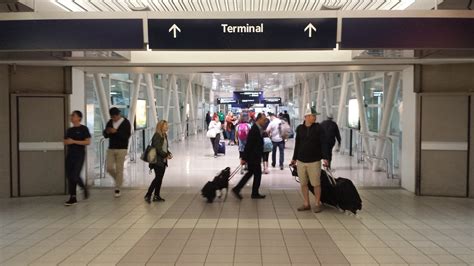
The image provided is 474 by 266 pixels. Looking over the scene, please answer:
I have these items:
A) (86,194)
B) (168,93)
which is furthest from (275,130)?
(168,93)

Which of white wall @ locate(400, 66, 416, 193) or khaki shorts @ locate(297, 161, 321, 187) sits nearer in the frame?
khaki shorts @ locate(297, 161, 321, 187)

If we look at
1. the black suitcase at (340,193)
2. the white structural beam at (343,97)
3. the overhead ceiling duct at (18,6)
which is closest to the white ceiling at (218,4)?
the overhead ceiling duct at (18,6)

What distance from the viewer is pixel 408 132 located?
354 inches

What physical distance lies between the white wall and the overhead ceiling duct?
653 cm

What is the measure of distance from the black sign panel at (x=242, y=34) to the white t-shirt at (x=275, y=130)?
6.56m

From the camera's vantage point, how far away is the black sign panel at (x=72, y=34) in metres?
5.64

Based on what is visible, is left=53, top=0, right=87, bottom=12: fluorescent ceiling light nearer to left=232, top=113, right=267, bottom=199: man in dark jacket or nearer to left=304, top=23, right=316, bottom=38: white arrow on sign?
left=304, top=23, right=316, bottom=38: white arrow on sign

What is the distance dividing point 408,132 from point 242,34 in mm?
4734

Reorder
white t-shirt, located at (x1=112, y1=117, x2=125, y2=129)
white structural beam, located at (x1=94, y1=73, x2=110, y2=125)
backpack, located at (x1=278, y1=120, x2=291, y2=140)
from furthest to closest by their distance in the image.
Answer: backpack, located at (x1=278, y1=120, x2=291, y2=140)
white structural beam, located at (x1=94, y1=73, x2=110, y2=125)
white t-shirt, located at (x1=112, y1=117, x2=125, y2=129)

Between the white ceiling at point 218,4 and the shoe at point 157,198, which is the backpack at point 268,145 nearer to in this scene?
the shoe at point 157,198

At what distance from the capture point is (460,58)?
7.71 metres

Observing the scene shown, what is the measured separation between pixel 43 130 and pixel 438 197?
735 centimetres

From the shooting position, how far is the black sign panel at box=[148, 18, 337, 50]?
18.7 feet

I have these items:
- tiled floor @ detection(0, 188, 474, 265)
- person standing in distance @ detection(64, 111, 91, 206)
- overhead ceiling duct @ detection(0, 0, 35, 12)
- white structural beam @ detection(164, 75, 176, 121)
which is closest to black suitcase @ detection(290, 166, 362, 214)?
tiled floor @ detection(0, 188, 474, 265)
